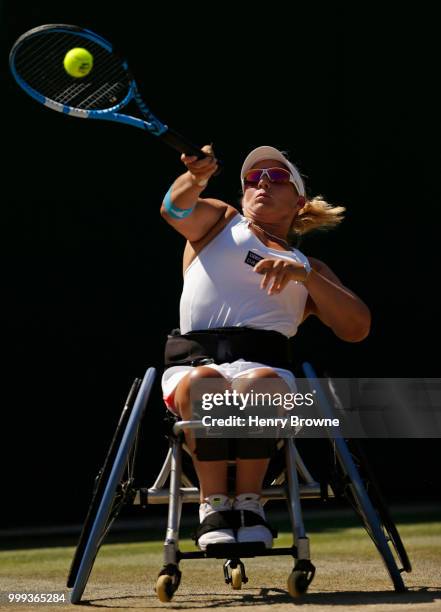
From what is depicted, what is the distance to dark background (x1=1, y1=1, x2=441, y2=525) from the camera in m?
6.73

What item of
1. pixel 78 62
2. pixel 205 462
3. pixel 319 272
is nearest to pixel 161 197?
pixel 319 272

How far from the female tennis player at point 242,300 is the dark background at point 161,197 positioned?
10.4 ft

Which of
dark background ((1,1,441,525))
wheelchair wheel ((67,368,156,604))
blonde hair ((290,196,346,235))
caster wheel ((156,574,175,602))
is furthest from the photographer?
dark background ((1,1,441,525))

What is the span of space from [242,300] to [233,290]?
0.14 feet

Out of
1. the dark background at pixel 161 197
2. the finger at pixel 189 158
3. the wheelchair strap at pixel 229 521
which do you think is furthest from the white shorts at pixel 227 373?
the dark background at pixel 161 197

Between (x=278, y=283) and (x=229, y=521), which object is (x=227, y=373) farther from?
(x=229, y=521)

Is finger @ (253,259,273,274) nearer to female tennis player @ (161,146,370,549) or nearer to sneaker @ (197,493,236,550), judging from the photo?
female tennis player @ (161,146,370,549)

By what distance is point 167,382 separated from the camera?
138 inches

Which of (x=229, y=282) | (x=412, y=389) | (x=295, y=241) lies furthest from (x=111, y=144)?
(x=229, y=282)

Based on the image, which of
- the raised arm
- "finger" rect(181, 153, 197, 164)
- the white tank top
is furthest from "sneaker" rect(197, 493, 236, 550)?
"finger" rect(181, 153, 197, 164)

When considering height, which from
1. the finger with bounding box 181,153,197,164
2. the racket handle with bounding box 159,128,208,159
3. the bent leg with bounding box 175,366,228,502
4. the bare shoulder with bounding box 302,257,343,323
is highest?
the racket handle with bounding box 159,128,208,159

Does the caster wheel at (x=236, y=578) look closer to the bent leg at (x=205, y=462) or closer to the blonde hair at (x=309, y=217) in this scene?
the bent leg at (x=205, y=462)

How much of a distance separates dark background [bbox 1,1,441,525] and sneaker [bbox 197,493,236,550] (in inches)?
140

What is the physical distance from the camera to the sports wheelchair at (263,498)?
3.20m
